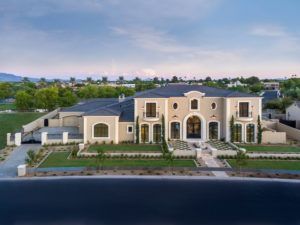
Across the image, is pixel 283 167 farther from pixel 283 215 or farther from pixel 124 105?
pixel 124 105

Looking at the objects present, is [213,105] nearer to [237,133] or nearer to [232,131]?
[232,131]

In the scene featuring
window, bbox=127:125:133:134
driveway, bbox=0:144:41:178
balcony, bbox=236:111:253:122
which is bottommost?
driveway, bbox=0:144:41:178

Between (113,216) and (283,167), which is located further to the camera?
(283,167)

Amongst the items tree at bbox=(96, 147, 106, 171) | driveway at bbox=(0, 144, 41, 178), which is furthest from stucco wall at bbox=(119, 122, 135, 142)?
tree at bbox=(96, 147, 106, 171)

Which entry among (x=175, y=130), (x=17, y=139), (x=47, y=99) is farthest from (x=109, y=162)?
(x=47, y=99)

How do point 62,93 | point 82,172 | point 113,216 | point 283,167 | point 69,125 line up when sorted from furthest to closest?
point 62,93 < point 69,125 < point 283,167 < point 82,172 < point 113,216

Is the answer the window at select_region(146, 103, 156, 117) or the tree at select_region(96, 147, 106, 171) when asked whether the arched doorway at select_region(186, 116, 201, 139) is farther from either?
the tree at select_region(96, 147, 106, 171)

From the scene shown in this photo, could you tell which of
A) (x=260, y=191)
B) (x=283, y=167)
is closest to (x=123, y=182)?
(x=260, y=191)

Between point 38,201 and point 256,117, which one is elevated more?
point 256,117
